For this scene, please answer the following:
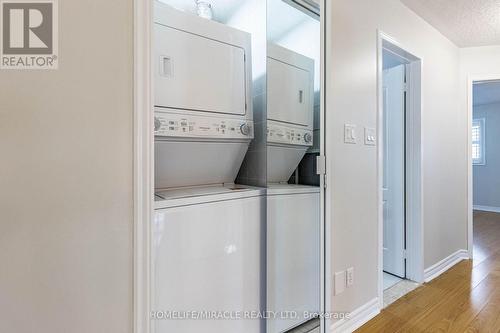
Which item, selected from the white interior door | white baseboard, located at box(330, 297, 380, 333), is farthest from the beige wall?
the white interior door

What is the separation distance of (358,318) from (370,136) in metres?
1.23

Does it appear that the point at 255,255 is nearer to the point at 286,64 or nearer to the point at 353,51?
the point at 286,64

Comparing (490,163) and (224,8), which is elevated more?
(224,8)

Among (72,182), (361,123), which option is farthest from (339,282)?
(72,182)

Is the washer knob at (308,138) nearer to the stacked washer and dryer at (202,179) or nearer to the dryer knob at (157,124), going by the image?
the stacked washer and dryer at (202,179)

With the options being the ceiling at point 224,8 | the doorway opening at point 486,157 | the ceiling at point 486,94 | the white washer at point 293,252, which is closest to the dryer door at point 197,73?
the ceiling at point 224,8

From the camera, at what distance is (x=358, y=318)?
6.42ft

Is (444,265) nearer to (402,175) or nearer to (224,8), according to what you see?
(402,175)

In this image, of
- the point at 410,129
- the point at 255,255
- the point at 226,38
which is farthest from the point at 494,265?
the point at 226,38

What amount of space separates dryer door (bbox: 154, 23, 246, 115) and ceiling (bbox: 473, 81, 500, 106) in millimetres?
4904

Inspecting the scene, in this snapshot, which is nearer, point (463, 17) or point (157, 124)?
point (157, 124)

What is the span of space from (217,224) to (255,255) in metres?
0.31

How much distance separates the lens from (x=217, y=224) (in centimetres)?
136

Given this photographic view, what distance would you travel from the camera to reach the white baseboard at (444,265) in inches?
107
